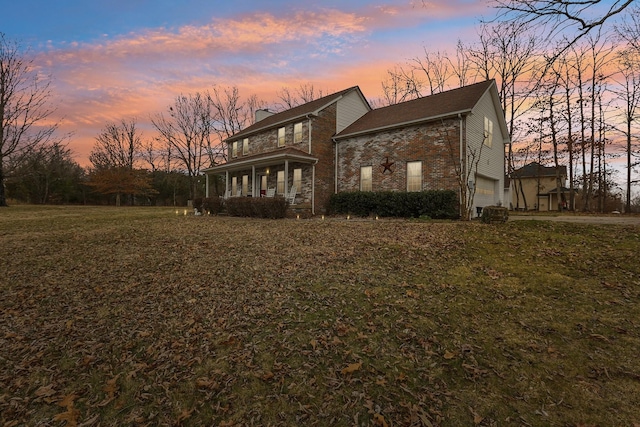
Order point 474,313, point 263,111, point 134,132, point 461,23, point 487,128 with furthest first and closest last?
point 134,132 → point 263,111 → point 487,128 → point 461,23 → point 474,313

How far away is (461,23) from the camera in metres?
5.69

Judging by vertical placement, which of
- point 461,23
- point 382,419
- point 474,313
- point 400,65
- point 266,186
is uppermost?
point 400,65

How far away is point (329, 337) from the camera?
131 inches

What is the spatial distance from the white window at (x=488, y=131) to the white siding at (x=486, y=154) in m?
0.20

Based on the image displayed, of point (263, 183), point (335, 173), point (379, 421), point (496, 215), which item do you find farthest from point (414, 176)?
point (379, 421)

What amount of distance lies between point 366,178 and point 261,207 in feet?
18.9

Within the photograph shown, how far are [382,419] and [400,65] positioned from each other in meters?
27.6

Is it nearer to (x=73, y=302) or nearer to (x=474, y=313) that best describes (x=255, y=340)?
(x=474, y=313)

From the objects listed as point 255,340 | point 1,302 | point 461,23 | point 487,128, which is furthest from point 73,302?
point 487,128

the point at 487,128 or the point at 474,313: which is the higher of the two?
the point at 487,128

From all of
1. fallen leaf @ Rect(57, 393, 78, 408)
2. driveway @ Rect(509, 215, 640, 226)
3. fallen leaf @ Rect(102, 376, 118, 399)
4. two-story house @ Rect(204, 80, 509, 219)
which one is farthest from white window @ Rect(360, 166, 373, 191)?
fallen leaf @ Rect(57, 393, 78, 408)

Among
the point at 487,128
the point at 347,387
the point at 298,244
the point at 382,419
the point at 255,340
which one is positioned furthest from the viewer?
the point at 487,128

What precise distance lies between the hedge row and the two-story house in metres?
0.69

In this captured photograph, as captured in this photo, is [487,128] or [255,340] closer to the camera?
[255,340]
